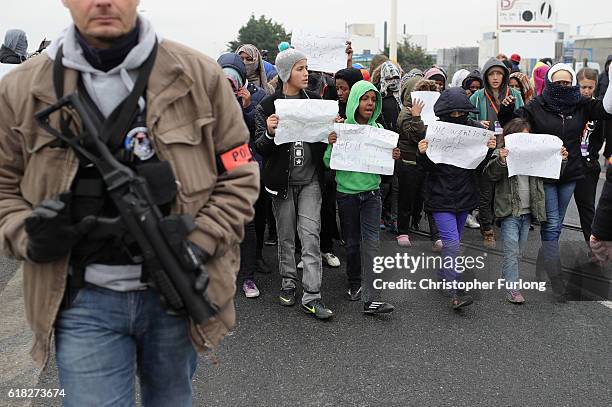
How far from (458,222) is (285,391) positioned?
2251 mm

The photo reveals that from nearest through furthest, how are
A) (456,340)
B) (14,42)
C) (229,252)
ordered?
(229,252) < (456,340) < (14,42)

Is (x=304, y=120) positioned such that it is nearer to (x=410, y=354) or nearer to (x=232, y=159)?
(x=410, y=354)

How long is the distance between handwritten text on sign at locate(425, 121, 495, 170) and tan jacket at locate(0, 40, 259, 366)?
317 centimetres

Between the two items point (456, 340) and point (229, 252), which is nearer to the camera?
point (229, 252)

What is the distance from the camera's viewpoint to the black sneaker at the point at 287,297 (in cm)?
489

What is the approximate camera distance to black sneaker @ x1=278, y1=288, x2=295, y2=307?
489cm

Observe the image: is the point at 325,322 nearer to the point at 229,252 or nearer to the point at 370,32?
the point at 229,252

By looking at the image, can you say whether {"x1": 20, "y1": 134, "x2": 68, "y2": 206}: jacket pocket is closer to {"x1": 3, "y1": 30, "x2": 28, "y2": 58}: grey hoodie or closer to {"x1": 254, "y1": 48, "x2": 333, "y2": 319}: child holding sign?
{"x1": 254, "y1": 48, "x2": 333, "y2": 319}: child holding sign

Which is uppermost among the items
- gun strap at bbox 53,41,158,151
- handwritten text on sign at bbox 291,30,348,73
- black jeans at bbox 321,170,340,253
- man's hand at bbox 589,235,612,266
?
handwritten text on sign at bbox 291,30,348,73

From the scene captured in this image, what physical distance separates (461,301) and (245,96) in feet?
7.73

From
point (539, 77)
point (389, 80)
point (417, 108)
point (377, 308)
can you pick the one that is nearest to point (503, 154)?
point (417, 108)

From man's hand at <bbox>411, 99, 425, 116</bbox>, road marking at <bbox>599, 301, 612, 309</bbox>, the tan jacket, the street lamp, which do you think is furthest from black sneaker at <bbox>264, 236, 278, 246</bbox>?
the street lamp

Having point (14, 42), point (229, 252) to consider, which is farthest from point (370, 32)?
point (229, 252)

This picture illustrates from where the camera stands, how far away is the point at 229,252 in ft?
6.57
